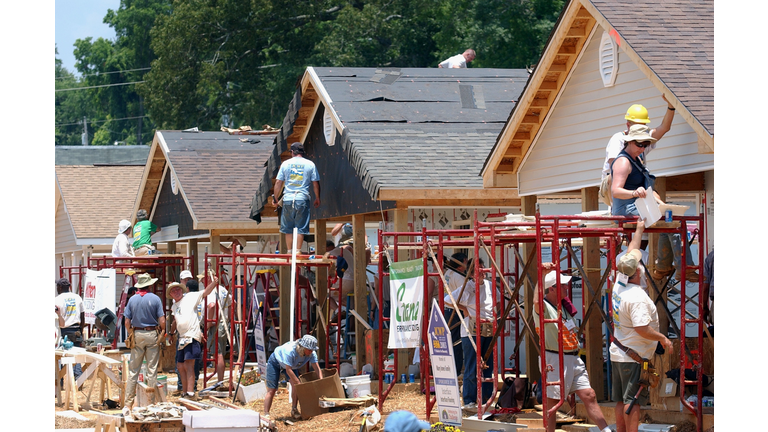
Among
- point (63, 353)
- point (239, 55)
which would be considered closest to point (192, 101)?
point (239, 55)

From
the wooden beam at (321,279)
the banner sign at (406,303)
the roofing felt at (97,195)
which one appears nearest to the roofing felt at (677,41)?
the banner sign at (406,303)

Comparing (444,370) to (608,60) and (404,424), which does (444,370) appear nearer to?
(608,60)

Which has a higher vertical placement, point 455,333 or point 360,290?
point 360,290

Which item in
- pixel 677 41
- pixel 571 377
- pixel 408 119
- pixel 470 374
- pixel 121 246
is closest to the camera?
pixel 571 377

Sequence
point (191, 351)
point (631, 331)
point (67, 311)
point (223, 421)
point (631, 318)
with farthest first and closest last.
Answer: point (67, 311) → point (191, 351) → point (223, 421) → point (631, 331) → point (631, 318)

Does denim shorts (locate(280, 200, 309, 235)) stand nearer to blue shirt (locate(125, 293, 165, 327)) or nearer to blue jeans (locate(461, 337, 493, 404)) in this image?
blue shirt (locate(125, 293, 165, 327))

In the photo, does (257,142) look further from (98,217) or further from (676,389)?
(676,389)

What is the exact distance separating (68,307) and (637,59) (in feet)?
41.5

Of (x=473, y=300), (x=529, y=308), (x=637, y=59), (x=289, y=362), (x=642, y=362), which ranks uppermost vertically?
(x=637, y=59)

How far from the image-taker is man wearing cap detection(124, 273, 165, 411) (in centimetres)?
1617

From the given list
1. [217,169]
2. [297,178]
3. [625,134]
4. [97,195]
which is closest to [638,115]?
[625,134]

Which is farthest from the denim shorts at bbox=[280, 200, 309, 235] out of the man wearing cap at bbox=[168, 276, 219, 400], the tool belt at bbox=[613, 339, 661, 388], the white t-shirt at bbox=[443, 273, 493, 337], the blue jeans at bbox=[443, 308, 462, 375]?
the tool belt at bbox=[613, 339, 661, 388]

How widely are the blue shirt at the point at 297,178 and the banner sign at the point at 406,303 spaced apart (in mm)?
3902

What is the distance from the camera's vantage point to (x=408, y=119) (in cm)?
1750
